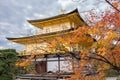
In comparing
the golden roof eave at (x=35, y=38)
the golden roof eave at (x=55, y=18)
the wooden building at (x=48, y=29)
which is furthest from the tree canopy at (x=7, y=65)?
the golden roof eave at (x=55, y=18)

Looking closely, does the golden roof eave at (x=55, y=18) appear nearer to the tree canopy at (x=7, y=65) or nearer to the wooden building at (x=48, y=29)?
the wooden building at (x=48, y=29)

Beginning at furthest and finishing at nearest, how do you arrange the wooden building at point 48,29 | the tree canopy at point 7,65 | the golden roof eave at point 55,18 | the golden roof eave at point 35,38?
the golden roof eave at point 55,18 < the wooden building at point 48,29 < the golden roof eave at point 35,38 < the tree canopy at point 7,65

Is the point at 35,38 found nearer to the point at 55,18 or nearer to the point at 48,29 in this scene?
the point at 48,29

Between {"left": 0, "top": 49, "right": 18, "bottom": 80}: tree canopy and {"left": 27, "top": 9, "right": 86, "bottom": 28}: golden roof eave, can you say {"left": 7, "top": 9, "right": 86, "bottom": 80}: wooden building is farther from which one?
{"left": 0, "top": 49, "right": 18, "bottom": 80}: tree canopy

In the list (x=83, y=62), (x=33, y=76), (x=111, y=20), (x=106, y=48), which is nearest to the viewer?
(x=106, y=48)

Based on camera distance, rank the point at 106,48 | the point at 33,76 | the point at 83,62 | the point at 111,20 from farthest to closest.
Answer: the point at 33,76 → the point at 83,62 → the point at 111,20 → the point at 106,48

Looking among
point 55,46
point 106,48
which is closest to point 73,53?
point 55,46

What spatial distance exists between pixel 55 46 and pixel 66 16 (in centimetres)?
1466

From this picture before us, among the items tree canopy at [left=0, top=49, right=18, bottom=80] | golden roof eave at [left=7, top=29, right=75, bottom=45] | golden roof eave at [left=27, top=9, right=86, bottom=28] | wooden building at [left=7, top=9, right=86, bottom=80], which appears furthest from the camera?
golden roof eave at [left=27, top=9, right=86, bottom=28]

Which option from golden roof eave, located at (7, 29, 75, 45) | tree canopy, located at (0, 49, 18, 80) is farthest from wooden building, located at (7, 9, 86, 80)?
tree canopy, located at (0, 49, 18, 80)

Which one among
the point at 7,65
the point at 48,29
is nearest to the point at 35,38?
the point at 48,29

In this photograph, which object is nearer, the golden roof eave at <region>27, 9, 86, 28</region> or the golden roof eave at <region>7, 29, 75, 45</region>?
the golden roof eave at <region>7, 29, 75, 45</region>

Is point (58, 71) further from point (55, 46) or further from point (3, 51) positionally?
point (55, 46)

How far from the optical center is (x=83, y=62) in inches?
418
